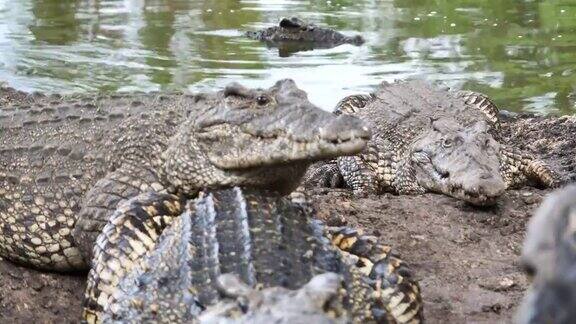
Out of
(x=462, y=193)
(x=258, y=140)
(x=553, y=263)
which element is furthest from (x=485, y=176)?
(x=553, y=263)

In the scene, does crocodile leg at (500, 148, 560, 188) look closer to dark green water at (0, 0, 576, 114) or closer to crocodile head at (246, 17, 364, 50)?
dark green water at (0, 0, 576, 114)

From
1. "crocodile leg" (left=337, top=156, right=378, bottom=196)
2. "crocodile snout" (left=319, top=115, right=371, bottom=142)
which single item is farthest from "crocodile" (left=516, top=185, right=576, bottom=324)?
"crocodile leg" (left=337, top=156, right=378, bottom=196)

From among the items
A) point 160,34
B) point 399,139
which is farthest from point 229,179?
point 160,34

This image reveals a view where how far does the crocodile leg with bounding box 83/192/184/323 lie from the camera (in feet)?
14.4

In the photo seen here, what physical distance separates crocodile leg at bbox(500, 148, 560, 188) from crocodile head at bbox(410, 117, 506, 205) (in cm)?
25

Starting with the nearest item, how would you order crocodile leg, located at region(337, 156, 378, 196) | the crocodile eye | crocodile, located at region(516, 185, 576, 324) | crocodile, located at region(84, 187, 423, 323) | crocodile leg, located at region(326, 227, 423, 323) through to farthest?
crocodile, located at region(516, 185, 576, 324), crocodile, located at region(84, 187, 423, 323), crocodile leg, located at region(326, 227, 423, 323), the crocodile eye, crocodile leg, located at region(337, 156, 378, 196)

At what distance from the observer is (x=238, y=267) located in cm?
350

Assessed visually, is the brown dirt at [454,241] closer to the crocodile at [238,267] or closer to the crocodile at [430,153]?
the crocodile at [430,153]

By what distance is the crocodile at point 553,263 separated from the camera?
1455mm

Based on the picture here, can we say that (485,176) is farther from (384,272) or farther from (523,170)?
(384,272)

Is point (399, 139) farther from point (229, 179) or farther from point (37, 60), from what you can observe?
point (37, 60)

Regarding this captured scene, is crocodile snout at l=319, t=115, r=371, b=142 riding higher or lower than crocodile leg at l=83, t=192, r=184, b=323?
higher

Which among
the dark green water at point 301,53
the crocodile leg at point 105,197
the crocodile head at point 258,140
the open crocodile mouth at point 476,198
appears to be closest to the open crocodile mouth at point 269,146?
the crocodile head at point 258,140

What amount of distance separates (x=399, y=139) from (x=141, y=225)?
14.5ft
